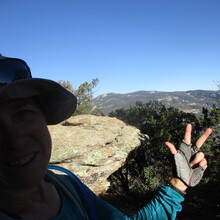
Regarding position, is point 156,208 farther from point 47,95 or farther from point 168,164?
point 168,164

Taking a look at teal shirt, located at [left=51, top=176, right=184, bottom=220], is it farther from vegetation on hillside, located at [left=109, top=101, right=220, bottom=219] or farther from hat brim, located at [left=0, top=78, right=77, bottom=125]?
vegetation on hillside, located at [left=109, top=101, right=220, bottom=219]

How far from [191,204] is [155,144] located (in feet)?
13.1

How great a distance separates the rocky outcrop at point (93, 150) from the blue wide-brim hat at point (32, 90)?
5.08 meters

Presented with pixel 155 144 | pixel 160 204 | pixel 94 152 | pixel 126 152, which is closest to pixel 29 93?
pixel 160 204

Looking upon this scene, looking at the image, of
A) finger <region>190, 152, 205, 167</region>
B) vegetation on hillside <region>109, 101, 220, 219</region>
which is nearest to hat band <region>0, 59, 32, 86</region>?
finger <region>190, 152, 205, 167</region>

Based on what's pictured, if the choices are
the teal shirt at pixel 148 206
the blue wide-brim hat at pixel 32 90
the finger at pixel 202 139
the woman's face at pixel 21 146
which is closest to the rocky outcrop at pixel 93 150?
the teal shirt at pixel 148 206

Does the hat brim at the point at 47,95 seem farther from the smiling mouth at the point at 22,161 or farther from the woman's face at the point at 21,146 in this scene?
the smiling mouth at the point at 22,161

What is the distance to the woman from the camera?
98 centimetres

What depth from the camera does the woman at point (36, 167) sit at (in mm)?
982

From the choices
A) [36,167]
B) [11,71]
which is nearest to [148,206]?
[36,167]

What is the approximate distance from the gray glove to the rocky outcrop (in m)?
4.94

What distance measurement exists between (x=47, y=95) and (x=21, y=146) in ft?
1.28

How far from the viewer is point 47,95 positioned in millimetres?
1271

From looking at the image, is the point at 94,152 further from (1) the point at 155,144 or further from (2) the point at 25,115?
(2) the point at 25,115
